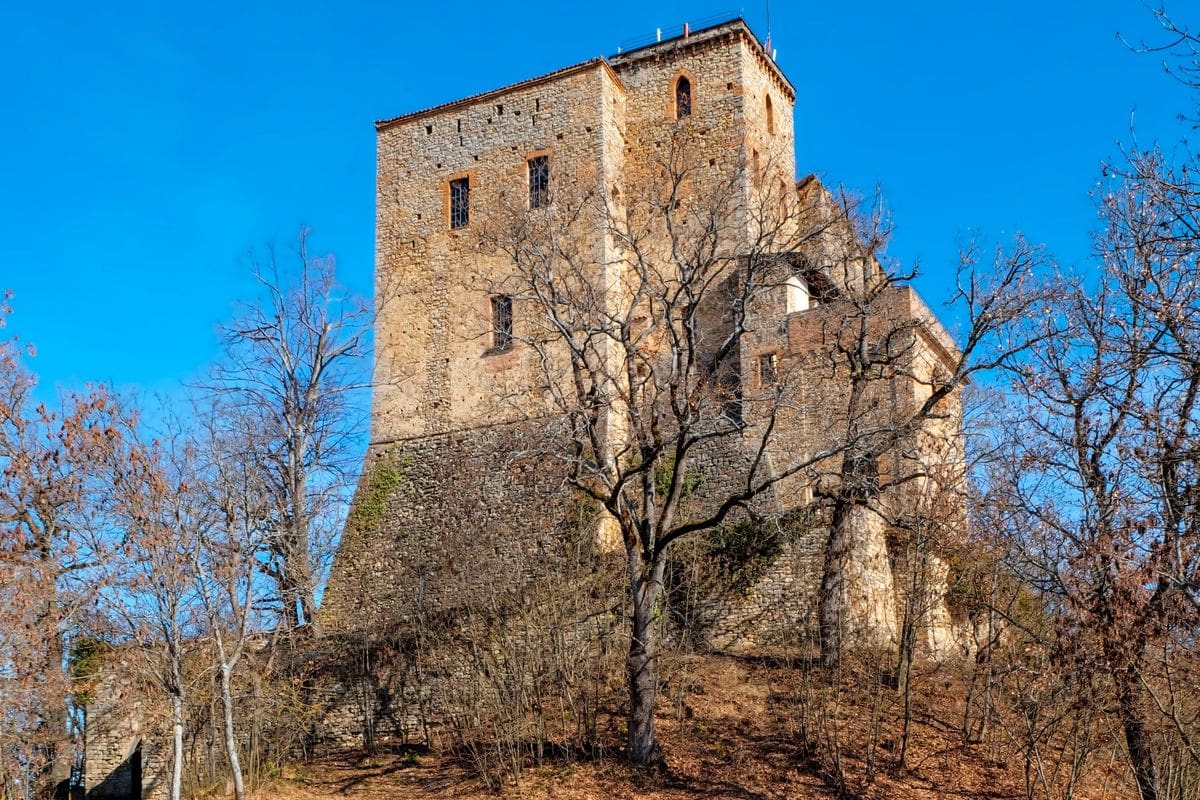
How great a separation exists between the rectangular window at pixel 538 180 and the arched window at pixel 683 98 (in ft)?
10.9

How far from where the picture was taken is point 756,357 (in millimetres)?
26141

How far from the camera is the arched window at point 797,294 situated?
26.8 m

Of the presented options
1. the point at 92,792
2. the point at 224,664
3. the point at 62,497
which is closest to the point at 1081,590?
the point at 224,664

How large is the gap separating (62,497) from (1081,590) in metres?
18.3

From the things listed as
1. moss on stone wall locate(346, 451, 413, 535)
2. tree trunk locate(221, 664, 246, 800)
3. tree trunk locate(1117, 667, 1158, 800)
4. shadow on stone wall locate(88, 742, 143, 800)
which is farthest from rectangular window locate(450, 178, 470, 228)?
tree trunk locate(1117, 667, 1158, 800)

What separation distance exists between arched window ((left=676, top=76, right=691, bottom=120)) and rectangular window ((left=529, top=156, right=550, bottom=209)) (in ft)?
10.9

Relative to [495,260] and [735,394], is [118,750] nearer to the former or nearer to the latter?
[495,260]

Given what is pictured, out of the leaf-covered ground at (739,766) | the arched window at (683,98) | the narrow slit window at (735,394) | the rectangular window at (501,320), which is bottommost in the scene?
the leaf-covered ground at (739,766)

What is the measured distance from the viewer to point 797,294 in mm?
27375

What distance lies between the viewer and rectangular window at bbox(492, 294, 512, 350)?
2725cm

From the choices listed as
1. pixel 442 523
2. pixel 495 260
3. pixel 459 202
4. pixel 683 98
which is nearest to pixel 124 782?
pixel 442 523

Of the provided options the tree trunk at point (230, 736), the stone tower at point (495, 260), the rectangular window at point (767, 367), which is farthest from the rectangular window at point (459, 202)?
the tree trunk at point (230, 736)

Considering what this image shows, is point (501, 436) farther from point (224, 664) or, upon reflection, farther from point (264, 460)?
point (224, 664)

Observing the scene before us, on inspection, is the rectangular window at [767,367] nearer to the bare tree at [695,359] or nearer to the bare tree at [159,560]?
the bare tree at [695,359]
